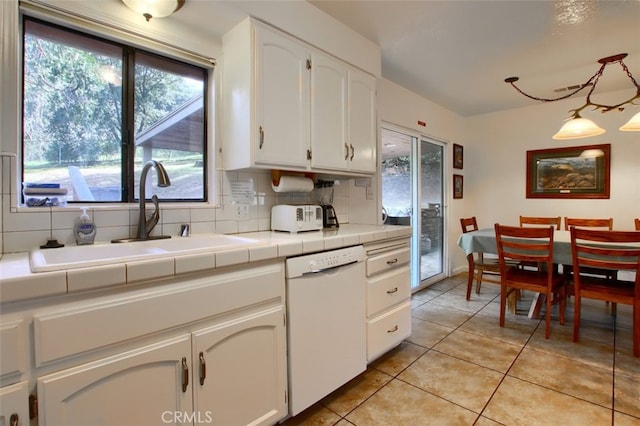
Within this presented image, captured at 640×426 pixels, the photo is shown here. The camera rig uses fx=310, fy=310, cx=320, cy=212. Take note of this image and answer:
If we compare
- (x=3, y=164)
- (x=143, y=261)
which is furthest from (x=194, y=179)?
(x=143, y=261)

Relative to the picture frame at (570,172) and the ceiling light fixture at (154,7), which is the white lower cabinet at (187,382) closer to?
the ceiling light fixture at (154,7)

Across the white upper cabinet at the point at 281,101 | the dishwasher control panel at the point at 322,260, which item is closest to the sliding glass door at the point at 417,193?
the white upper cabinet at the point at 281,101

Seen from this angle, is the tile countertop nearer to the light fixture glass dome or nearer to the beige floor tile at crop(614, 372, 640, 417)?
the beige floor tile at crop(614, 372, 640, 417)

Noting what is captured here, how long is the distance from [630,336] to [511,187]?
2.37 meters

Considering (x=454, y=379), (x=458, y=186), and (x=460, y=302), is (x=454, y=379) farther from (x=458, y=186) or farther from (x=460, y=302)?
(x=458, y=186)

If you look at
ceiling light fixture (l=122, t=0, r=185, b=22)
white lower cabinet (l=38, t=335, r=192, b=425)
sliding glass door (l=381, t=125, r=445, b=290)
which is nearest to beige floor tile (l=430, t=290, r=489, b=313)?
sliding glass door (l=381, t=125, r=445, b=290)

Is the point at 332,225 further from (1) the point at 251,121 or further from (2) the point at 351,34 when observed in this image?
(2) the point at 351,34

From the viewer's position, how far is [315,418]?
161 cm

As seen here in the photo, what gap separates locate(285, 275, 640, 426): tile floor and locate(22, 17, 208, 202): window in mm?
1550

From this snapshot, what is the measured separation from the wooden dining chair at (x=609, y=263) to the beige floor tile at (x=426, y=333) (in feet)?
3.20

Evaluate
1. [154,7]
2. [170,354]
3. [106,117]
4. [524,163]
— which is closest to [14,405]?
[170,354]

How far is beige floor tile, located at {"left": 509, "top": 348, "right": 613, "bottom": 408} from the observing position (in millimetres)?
1780

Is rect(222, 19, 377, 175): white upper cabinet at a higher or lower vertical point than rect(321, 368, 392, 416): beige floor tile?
higher

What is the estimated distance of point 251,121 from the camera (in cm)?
171
